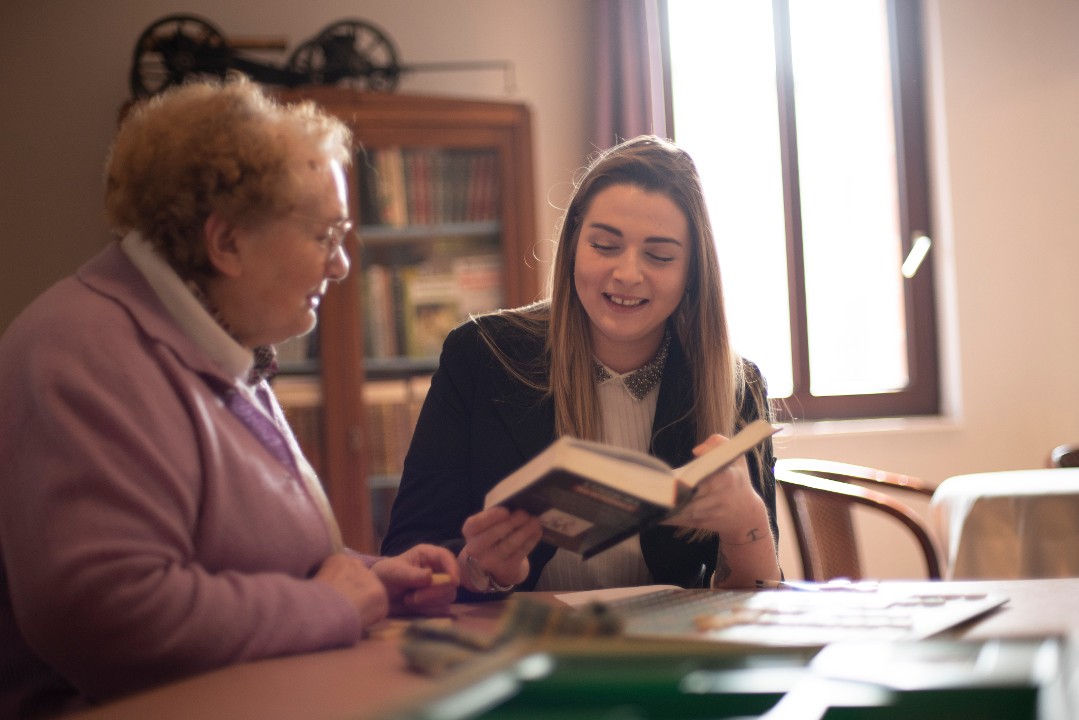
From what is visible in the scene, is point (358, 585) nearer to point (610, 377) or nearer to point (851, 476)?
point (610, 377)

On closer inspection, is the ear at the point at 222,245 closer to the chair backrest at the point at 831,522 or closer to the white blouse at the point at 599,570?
the white blouse at the point at 599,570

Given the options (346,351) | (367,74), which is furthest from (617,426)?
(367,74)

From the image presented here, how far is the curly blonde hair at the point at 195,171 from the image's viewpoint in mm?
1206

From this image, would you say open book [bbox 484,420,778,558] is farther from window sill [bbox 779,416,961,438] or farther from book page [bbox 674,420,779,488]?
window sill [bbox 779,416,961,438]

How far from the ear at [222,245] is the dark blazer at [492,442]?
0.62 meters

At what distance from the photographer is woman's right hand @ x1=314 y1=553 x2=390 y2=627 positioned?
1237 mm

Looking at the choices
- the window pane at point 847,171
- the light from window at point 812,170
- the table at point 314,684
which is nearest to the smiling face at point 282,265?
the table at point 314,684

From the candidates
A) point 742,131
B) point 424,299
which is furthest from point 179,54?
point 742,131

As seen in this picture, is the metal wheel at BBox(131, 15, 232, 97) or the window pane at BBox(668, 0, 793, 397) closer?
the metal wheel at BBox(131, 15, 232, 97)

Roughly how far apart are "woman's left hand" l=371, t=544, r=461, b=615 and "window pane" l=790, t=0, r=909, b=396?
334 centimetres

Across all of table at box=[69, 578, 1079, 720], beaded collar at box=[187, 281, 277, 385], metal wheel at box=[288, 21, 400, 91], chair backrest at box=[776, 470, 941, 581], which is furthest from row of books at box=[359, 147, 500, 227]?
table at box=[69, 578, 1079, 720]

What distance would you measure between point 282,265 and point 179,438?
0.87ft

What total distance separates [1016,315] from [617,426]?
2934 millimetres

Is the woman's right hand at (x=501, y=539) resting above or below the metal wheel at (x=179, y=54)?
below
